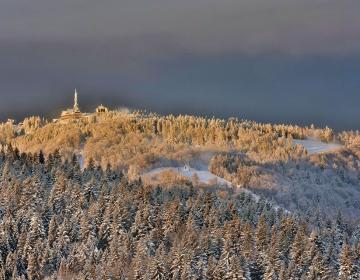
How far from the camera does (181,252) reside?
172 m

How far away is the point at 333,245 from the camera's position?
196500 mm

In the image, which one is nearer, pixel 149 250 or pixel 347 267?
pixel 347 267

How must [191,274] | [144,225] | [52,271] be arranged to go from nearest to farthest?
[191,274] < [52,271] < [144,225]

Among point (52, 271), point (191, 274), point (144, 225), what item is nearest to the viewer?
point (191, 274)

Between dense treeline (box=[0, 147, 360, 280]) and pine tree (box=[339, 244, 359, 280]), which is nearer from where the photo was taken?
dense treeline (box=[0, 147, 360, 280])

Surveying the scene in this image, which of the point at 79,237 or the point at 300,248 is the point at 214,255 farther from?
the point at 79,237

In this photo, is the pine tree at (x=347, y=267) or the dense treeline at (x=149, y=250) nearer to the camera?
the dense treeline at (x=149, y=250)

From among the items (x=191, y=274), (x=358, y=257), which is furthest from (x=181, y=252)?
(x=358, y=257)

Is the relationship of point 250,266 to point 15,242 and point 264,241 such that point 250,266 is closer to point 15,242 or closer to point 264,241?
point 264,241

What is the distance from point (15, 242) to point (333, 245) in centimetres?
7393

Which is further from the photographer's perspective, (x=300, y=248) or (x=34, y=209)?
(x=34, y=209)

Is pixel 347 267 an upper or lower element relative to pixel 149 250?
lower

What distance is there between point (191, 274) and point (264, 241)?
2887 centimetres

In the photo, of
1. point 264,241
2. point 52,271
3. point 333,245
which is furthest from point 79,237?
point 333,245
